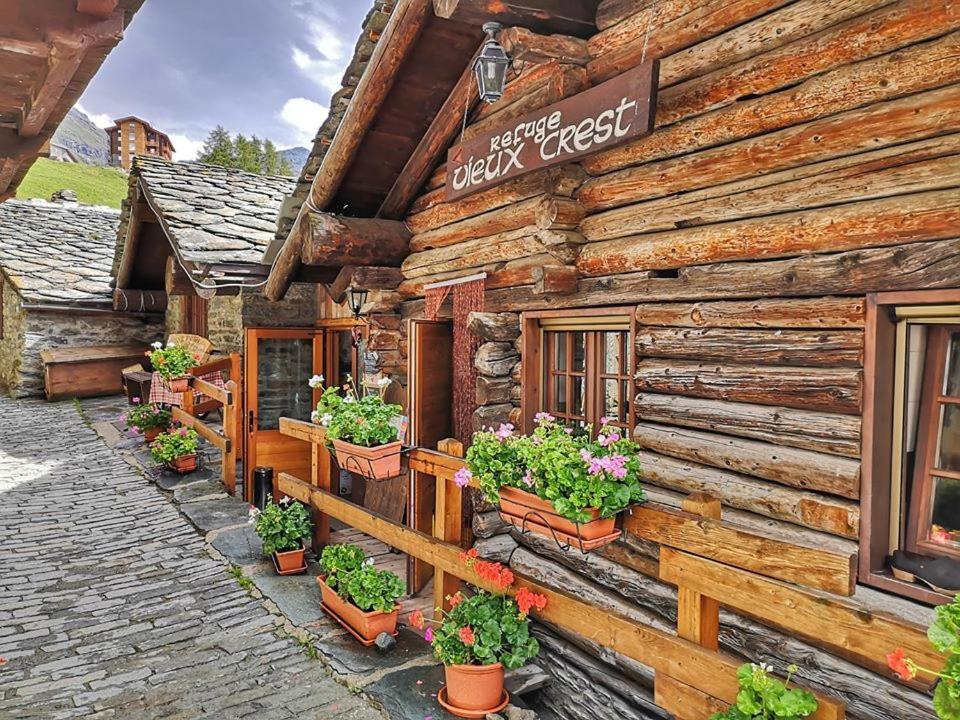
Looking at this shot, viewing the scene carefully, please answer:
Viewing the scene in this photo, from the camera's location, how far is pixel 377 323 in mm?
7195

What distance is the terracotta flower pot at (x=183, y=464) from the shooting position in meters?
9.98

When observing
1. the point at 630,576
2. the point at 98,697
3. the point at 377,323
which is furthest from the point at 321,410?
the point at 630,576

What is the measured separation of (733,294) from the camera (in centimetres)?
384

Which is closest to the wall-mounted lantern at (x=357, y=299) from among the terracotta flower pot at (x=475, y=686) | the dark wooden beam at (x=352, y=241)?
the dark wooden beam at (x=352, y=241)

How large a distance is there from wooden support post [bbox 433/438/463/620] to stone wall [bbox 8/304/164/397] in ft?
49.5

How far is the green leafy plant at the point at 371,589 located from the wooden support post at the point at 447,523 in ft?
1.45

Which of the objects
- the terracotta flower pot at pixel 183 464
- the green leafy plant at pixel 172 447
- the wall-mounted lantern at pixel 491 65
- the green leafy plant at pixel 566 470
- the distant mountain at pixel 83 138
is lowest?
the terracotta flower pot at pixel 183 464

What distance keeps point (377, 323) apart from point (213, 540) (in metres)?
3.05

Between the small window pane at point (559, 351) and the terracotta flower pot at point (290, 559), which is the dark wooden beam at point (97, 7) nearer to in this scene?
the small window pane at point (559, 351)

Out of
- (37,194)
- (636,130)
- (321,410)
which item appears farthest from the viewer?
(37,194)

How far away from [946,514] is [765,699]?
1.34 meters

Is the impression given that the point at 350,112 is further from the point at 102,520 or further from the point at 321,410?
the point at 102,520

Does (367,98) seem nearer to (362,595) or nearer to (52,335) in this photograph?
(362,595)

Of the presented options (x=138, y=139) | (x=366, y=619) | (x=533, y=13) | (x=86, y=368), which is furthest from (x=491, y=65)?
(x=138, y=139)
